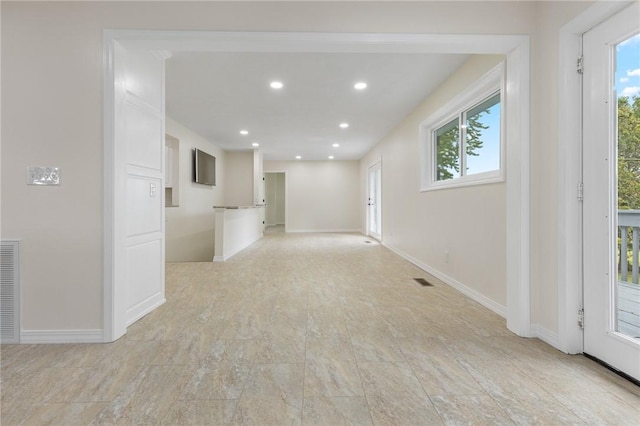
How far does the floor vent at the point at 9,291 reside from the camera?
1.98 metres

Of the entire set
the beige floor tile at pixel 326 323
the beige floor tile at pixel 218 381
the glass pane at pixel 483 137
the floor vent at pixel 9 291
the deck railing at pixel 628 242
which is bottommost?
the beige floor tile at pixel 218 381

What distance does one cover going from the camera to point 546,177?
78.0 inches

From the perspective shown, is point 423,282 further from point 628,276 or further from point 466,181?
point 628,276

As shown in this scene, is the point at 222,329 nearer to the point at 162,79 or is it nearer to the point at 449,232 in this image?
the point at 162,79

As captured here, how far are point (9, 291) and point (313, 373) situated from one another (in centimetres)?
207

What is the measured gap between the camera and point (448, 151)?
3.80 m

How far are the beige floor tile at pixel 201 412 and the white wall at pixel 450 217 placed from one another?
2.21 meters

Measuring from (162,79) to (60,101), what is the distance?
0.94 meters

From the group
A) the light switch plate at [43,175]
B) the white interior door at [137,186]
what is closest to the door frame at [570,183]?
the white interior door at [137,186]

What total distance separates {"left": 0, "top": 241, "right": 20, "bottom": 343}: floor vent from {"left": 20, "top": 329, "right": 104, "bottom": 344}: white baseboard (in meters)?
0.06

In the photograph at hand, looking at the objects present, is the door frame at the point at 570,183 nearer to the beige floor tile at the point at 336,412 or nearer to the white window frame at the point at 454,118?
the white window frame at the point at 454,118

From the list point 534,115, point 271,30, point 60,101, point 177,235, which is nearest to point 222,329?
point 60,101

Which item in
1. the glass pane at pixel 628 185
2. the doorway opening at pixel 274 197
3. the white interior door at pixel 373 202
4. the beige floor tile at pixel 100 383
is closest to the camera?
the beige floor tile at pixel 100 383

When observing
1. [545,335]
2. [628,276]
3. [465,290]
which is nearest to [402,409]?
[545,335]
